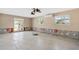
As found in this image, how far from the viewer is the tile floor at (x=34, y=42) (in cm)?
173

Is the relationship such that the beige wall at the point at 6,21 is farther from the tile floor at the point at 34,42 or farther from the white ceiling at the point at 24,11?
the tile floor at the point at 34,42

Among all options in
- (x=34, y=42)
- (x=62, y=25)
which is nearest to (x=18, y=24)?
(x=34, y=42)

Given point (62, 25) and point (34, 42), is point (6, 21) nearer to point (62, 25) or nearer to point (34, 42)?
point (34, 42)

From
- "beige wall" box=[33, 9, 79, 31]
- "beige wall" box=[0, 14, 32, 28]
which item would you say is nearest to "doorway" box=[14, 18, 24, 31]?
"beige wall" box=[0, 14, 32, 28]

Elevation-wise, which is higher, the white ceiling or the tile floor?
the white ceiling

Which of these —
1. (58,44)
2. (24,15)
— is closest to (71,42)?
(58,44)

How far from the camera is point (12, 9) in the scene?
65.6 inches

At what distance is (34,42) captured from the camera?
194 centimetres

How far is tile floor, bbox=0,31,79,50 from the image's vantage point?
1.73 m

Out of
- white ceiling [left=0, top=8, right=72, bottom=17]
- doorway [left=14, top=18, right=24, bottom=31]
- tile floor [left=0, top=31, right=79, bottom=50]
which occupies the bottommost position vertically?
tile floor [left=0, top=31, right=79, bottom=50]

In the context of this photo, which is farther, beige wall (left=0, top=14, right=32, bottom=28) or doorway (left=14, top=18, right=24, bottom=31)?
doorway (left=14, top=18, right=24, bottom=31)

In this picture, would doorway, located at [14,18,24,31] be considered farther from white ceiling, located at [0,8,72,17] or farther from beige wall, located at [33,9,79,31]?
beige wall, located at [33,9,79,31]

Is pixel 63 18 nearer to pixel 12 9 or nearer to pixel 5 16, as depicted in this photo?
pixel 12 9
